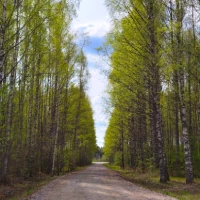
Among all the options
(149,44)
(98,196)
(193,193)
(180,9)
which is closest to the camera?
(98,196)

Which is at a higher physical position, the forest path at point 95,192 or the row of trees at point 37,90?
the row of trees at point 37,90

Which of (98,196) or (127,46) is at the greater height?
(127,46)

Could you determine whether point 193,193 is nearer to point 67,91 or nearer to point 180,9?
point 180,9

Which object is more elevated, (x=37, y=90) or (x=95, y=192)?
(x=37, y=90)

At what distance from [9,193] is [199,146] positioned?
1211cm

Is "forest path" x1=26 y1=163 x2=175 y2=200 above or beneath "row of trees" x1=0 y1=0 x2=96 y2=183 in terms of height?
beneath

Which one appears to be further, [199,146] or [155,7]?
[199,146]

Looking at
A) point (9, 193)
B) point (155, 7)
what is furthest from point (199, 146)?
point (9, 193)

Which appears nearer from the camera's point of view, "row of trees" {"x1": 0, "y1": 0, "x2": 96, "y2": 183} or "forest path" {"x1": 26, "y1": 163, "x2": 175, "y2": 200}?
"forest path" {"x1": 26, "y1": 163, "x2": 175, "y2": 200}

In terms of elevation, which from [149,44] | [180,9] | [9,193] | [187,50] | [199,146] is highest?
[180,9]

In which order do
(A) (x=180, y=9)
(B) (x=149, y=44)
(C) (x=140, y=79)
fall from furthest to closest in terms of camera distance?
(C) (x=140, y=79)
(B) (x=149, y=44)
(A) (x=180, y=9)

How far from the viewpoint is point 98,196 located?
7.87m

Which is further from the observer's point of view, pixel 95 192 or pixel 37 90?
pixel 37 90

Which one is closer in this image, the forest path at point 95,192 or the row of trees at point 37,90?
the forest path at point 95,192
